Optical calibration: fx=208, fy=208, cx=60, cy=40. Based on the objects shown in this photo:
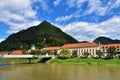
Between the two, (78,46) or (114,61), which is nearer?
(114,61)

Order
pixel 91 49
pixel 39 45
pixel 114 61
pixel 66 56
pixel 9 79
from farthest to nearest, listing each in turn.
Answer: pixel 39 45 → pixel 91 49 → pixel 66 56 → pixel 114 61 → pixel 9 79

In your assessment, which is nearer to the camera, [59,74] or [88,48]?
[59,74]

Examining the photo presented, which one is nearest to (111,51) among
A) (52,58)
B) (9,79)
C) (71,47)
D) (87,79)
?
(52,58)

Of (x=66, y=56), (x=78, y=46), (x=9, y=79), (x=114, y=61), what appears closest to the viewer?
(x=9, y=79)

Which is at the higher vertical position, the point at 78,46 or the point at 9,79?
the point at 78,46

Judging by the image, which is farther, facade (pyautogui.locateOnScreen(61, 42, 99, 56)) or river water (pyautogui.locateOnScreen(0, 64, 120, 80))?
A: facade (pyautogui.locateOnScreen(61, 42, 99, 56))

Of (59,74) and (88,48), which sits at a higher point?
(88,48)

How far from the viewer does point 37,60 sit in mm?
114250

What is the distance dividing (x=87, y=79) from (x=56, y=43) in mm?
158335

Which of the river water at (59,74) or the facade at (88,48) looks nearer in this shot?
the river water at (59,74)

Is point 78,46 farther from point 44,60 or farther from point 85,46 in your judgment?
point 44,60

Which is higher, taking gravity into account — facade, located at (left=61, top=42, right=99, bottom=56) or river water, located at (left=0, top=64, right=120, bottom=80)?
facade, located at (left=61, top=42, right=99, bottom=56)

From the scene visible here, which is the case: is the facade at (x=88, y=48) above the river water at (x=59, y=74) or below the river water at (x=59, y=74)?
above

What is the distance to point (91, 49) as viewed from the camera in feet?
444
